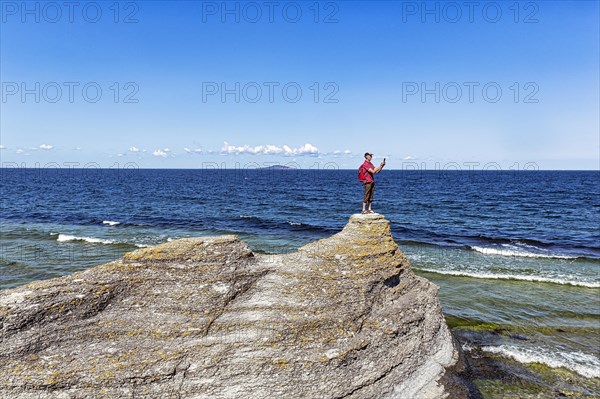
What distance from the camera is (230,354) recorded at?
9945 millimetres

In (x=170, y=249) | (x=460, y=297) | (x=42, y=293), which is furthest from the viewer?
(x=460, y=297)

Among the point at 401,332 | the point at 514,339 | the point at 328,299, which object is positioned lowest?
the point at 514,339

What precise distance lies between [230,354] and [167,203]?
58608 mm

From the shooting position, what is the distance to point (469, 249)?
3359cm

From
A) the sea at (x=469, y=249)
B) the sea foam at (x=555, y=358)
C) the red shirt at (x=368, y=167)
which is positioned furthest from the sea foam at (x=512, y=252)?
the red shirt at (x=368, y=167)

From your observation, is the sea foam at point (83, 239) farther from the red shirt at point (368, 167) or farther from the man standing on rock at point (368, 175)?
the red shirt at point (368, 167)

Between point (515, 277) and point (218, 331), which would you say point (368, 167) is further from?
point (515, 277)

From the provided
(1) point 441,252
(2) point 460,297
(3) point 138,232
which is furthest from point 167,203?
(2) point 460,297

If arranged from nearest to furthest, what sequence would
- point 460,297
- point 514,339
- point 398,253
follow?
point 398,253
point 514,339
point 460,297


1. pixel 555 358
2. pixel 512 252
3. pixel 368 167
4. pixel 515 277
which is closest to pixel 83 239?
pixel 368 167

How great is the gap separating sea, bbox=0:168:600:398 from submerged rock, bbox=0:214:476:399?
4.54 m

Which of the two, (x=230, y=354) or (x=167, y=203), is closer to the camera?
(x=230, y=354)

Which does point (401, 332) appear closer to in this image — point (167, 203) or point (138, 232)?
point (138, 232)

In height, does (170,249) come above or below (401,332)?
above
